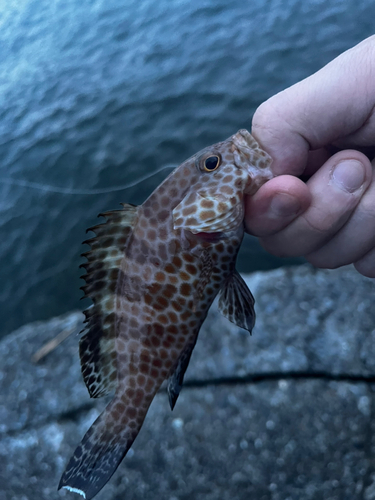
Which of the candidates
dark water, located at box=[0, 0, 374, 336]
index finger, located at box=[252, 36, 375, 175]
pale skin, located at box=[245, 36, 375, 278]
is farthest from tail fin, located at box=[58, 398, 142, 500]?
dark water, located at box=[0, 0, 374, 336]

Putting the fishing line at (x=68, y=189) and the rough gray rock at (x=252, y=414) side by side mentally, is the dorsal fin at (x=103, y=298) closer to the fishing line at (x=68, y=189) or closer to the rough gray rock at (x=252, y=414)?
the rough gray rock at (x=252, y=414)

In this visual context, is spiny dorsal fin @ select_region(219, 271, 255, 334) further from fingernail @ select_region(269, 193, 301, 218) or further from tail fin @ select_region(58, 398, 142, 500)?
tail fin @ select_region(58, 398, 142, 500)

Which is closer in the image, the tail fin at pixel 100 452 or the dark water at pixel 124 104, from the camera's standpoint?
the tail fin at pixel 100 452

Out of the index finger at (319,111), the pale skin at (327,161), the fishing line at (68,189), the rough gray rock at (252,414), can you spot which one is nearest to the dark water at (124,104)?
the fishing line at (68,189)

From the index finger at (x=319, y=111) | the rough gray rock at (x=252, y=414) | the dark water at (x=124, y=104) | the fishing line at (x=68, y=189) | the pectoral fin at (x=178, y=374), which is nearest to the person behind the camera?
the pectoral fin at (x=178, y=374)

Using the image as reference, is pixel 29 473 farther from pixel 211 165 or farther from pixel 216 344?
pixel 211 165

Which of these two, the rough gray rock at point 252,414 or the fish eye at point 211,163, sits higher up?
the fish eye at point 211,163
